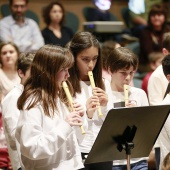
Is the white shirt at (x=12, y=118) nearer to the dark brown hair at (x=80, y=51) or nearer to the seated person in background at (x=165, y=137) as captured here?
the dark brown hair at (x=80, y=51)

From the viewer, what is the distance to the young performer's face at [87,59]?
3.42 metres

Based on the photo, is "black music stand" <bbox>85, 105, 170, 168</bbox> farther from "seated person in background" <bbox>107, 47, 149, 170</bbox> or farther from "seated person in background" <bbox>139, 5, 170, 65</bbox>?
"seated person in background" <bbox>139, 5, 170, 65</bbox>

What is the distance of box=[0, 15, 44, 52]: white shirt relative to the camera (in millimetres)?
6754

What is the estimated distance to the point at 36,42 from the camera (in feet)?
22.3

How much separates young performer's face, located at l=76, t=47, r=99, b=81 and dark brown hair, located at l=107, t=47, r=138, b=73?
29cm

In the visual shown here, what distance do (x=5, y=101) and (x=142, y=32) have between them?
13.6 feet

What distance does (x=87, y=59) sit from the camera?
343cm

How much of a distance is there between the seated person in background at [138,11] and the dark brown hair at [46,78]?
524 cm

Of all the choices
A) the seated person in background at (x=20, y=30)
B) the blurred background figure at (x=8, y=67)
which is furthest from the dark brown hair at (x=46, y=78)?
the seated person in background at (x=20, y=30)

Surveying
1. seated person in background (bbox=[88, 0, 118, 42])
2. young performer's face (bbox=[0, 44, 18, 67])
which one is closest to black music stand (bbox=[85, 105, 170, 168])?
young performer's face (bbox=[0, 44, 18, 67])

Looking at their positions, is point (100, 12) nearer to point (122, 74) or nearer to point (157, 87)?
point (157, 87)

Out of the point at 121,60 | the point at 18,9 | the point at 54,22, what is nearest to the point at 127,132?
the point at 121,60

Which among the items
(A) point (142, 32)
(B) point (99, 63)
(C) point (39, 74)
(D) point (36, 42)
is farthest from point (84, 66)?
(A) point (142, 32)

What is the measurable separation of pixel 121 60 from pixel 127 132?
2.44 feet
